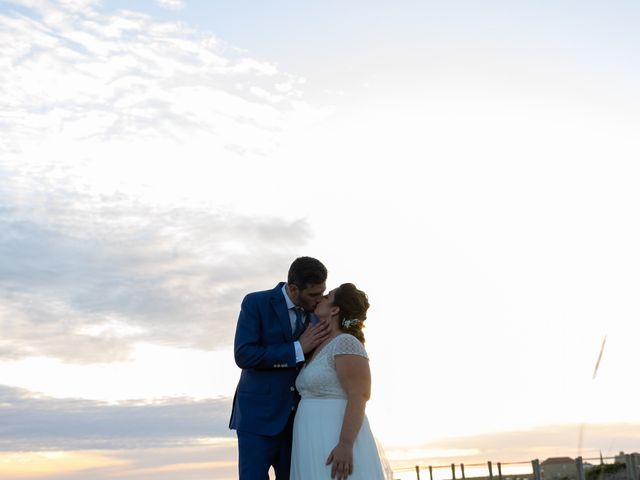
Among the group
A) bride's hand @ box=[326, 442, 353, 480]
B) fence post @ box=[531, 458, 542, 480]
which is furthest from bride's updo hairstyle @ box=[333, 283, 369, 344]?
fence post @ box=[531, 458, 542, 480]

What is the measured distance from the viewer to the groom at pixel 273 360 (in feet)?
17.2

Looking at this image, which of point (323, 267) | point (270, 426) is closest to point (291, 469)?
point (270, 426)

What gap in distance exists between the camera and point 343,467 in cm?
499

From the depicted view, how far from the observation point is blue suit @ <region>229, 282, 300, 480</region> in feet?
17.3

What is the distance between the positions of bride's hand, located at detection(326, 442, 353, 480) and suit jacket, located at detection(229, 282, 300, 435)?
1.68ft

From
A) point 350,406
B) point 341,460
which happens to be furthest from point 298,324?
point 341,460

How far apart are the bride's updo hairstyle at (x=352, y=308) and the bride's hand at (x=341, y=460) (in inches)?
26.8

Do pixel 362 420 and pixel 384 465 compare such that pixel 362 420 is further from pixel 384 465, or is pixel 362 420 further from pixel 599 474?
pixel 599 474

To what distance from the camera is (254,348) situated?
17.4ft

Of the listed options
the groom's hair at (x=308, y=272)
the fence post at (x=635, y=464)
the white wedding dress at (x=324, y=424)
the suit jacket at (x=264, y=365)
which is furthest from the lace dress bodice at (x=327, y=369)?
the fence post at (x=635, y=464)

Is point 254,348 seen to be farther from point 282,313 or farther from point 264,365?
point 282,313

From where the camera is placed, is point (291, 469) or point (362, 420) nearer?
point (362, 420)

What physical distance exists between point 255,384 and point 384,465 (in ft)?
3.55

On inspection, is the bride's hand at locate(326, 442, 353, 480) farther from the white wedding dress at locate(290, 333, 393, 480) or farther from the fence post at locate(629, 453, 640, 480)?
the fence post at locate(629, 453, 640, 480)
